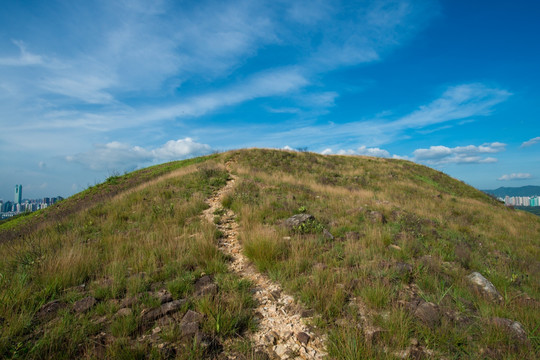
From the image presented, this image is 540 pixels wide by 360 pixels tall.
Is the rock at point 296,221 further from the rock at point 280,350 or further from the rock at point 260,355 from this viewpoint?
the rock at point 260,355

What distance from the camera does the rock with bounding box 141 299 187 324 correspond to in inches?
138

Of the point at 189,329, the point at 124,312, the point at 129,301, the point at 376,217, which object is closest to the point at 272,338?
the point at 189,329

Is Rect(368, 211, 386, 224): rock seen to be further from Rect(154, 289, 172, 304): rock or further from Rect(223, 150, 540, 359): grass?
Rect(154, 289, 172, 304): rock

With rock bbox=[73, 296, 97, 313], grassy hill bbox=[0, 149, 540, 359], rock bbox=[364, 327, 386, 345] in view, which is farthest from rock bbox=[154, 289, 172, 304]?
rock bbox=[364, 327, 386, 345]

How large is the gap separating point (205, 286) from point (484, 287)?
5536 mm

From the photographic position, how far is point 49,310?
3566mm

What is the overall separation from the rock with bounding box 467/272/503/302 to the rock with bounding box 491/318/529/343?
103 cm

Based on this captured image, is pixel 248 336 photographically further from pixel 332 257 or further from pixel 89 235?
pixel 89 235

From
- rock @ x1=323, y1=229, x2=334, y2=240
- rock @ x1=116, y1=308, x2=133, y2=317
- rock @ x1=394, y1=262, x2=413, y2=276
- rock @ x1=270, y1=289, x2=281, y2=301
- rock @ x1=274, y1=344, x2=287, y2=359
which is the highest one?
rock @ x1=323, y1=229, x2=334, y2=240

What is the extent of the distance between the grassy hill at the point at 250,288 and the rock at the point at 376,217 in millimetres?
128

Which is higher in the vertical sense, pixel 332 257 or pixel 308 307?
pixel 332 257

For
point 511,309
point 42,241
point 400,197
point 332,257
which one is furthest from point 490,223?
point 42,241

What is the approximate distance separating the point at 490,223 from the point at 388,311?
13.4 metres

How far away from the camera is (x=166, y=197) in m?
10.7
